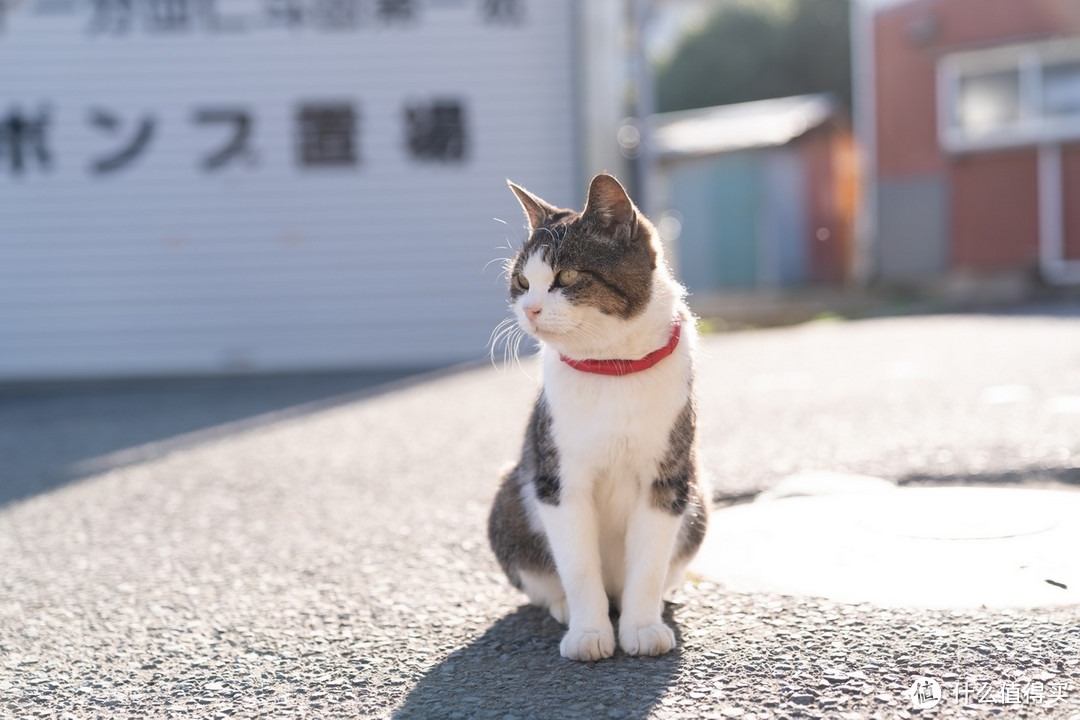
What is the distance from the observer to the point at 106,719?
7.20 feet

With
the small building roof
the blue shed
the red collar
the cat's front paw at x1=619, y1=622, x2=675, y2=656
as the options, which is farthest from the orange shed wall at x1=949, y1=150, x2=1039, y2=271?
the cat's front paw at x1=619, y1=622, x2=675, y2=656

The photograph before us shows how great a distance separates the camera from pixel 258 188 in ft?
34.3

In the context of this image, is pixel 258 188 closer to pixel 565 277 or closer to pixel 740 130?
pixel 565 277

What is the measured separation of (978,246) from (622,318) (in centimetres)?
1406

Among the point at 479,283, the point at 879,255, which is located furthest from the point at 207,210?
the point at 879,255

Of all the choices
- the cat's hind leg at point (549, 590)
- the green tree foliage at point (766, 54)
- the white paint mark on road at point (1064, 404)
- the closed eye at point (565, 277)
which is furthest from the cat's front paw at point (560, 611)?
the green tree foliage at point (766, 54)

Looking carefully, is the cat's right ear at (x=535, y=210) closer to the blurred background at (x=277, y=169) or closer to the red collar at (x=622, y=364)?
the red collar at (x=622, y=364)

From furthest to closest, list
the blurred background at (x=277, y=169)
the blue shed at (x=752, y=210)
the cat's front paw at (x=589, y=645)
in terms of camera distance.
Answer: the blue shed at (x=752, y=210) < the blurred background at (x=277, y=169) < the cat's front paw at (x=589, y=645)

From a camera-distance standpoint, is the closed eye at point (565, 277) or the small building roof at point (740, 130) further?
the small building roof at point (740, 130)

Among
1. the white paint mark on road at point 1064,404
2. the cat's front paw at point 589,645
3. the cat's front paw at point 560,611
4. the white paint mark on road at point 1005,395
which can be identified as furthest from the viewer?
the white paint mark on road at point 1005,395

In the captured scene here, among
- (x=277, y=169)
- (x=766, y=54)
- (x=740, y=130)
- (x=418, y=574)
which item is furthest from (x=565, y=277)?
(x=766, y=54)

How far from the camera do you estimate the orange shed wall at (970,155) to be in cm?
1444

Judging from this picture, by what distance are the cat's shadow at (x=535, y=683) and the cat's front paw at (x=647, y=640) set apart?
2cm

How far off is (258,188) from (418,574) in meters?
8.00
